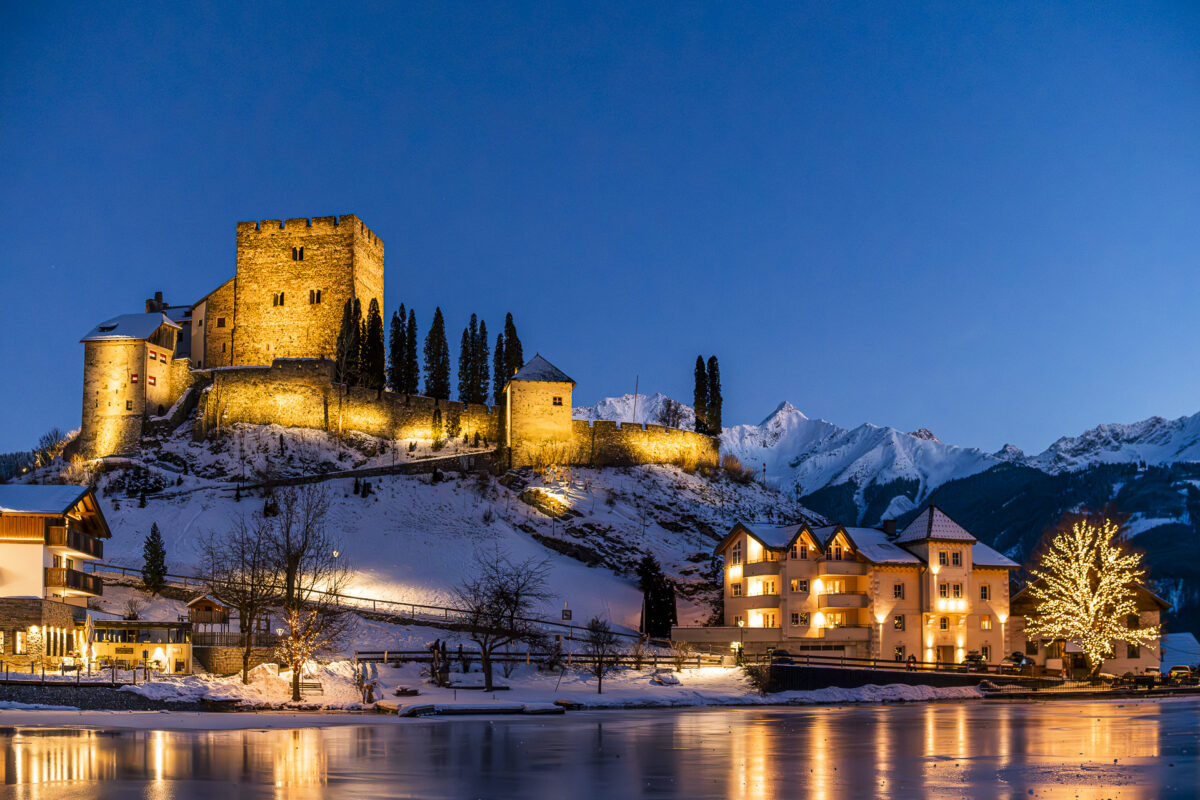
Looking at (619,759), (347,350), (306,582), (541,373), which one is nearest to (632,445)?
(541,373)

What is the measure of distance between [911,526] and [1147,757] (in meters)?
42.9

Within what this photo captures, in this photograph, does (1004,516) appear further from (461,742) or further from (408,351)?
(461,742)

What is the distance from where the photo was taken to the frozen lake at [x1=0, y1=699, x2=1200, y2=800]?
19609 mm

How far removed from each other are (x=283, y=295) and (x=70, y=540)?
51.2 meters

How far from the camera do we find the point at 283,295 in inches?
3839

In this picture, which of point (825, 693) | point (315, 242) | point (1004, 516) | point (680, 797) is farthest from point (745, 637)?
point (1004, 516)

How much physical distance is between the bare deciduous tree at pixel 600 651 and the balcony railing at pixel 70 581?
21.2 m

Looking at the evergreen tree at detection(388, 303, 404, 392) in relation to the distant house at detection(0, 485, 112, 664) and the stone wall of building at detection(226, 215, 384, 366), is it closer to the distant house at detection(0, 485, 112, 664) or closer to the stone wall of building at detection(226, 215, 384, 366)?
the stone wall of building at detection(226, 215, 384, 366)

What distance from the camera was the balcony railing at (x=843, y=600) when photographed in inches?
2418

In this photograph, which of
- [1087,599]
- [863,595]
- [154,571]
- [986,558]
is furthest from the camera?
[986,558]

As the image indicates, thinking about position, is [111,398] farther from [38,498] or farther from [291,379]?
[38,498]

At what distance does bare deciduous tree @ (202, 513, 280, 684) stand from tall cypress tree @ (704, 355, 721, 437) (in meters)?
46.4

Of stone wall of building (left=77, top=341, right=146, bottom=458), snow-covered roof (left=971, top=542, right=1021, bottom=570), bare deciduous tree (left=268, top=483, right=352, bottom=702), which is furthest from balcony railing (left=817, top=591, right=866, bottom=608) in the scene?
stone wall of building (left=77, top=341, right=146, bottom=458)

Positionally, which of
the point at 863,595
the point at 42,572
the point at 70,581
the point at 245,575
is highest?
the point at 42,572
